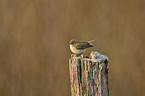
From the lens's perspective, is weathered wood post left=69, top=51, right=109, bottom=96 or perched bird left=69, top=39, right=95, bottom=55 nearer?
weathered wood post left=69, top=51, right=109, bottom=96

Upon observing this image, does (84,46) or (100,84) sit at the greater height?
(84,46)

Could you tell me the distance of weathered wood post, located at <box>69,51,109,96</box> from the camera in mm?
1803

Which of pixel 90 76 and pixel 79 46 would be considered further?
pixel 79 46

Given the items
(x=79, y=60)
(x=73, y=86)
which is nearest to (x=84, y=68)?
(x=79, y=60)

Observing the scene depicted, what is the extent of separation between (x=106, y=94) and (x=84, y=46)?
0.56 meters

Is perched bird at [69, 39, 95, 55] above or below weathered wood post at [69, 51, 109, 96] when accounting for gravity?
above

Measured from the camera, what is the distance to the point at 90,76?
183 centimetres

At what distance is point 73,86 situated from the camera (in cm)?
195

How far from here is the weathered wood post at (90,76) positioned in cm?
180

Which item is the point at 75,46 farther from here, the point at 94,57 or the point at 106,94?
the point at 106,94

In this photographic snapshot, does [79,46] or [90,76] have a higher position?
[79,46]

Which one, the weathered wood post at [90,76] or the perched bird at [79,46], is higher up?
the perched bird at [79,46]

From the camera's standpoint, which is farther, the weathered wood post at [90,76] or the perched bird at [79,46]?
the perched bird at [79,46]

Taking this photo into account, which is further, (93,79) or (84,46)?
(84,46)
